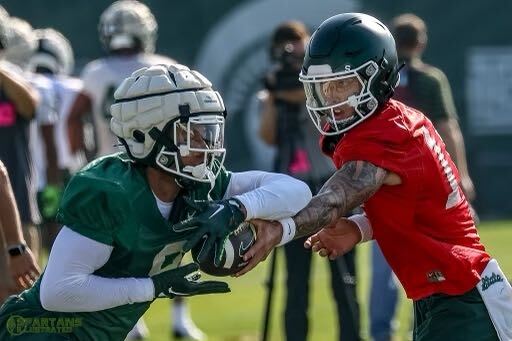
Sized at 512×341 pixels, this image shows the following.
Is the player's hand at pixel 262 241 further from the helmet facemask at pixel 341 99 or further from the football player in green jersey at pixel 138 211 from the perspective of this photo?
the helmet facemask at pixel 341 99

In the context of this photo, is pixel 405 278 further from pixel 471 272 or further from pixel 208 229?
pixel 208 229

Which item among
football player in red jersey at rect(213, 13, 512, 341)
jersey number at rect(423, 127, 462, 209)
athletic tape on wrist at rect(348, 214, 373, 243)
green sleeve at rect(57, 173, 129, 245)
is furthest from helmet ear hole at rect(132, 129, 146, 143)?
jersey number at rect(423, 127, 462, 209)

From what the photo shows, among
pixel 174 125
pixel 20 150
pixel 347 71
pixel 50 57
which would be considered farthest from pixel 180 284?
pixel 50 57

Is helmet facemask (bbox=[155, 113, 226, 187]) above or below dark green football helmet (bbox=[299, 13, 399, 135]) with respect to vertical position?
below

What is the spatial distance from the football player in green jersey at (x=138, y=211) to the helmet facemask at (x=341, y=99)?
0.26 m

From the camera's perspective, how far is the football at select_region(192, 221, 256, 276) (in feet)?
14.5

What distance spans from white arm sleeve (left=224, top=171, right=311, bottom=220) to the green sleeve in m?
0.38

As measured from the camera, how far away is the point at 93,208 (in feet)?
14.6

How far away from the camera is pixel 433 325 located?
4715mm

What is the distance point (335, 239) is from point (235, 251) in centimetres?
48

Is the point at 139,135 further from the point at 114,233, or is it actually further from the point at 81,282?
the point at 81,282

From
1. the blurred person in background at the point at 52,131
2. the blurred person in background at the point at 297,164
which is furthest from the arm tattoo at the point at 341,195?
the blurred person in background at the point at 52,131

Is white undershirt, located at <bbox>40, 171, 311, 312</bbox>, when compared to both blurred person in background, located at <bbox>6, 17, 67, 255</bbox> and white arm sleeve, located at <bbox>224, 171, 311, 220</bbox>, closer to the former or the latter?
white arm sleeve, located at <bbox>224, 171, 311, 220</bbox>

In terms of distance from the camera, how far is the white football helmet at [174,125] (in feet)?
15.0
